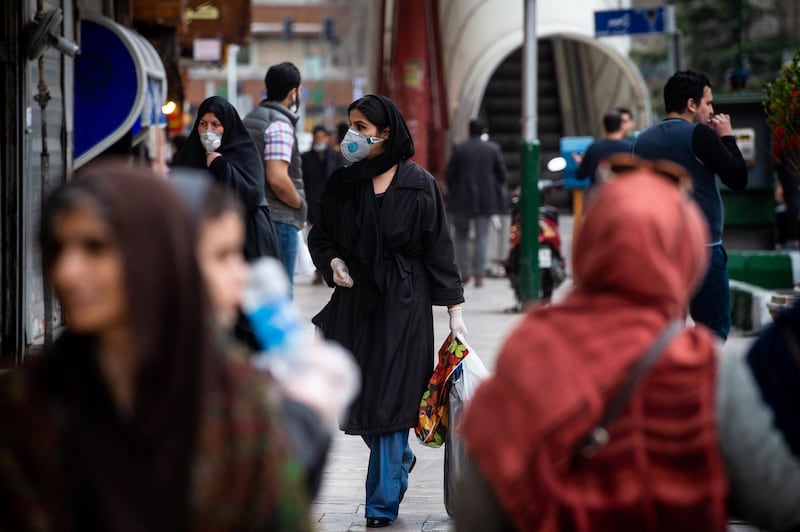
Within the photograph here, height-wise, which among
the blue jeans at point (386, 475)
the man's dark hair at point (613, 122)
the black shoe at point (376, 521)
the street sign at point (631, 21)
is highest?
the street sign at point (631, 21)

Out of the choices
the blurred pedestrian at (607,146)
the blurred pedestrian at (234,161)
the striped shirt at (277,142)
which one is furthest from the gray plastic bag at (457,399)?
the blurred pedestrian at (607,146)

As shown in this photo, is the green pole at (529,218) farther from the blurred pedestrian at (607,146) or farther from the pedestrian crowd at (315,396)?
the pedestrian crowd at (315,396)

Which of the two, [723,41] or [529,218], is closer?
[529,218]

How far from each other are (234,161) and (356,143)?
23.5 inches

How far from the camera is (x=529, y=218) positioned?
1394cm

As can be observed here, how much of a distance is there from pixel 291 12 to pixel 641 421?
97.2m

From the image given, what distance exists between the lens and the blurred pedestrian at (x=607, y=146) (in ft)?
46.4

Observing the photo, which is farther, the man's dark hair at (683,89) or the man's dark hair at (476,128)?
the man's dark hair at (476,128)

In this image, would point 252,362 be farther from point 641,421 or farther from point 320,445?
point 641,421

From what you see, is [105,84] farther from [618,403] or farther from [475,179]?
[618,403]

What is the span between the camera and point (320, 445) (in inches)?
103

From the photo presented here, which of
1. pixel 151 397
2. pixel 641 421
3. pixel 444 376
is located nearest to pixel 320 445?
pixel 151 397

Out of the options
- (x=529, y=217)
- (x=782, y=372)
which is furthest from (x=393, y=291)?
(x=529, y=217)

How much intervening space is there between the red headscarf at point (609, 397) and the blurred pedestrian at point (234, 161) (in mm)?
3633
